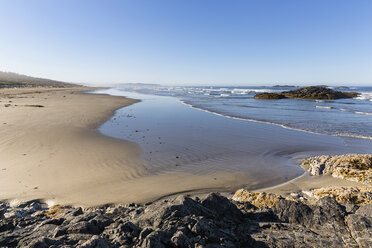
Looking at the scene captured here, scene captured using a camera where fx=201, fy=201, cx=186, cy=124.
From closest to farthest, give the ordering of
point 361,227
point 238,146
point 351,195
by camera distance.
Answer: point 361,227 < point 351,195 < point 238,146

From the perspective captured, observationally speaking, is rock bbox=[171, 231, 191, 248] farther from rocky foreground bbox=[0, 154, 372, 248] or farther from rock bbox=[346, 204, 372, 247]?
rock bbox=[346, 204, 372, 247]

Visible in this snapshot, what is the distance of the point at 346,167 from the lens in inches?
273

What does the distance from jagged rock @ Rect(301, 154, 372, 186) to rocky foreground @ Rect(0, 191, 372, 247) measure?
10.6ft

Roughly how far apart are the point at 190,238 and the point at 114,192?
3.88 metres

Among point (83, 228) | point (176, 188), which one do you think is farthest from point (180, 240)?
point (176, 188)

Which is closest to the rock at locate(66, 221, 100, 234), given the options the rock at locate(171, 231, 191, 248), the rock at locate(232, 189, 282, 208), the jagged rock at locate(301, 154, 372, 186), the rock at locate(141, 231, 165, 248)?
the rock at locate(141, 231, 165, 248)

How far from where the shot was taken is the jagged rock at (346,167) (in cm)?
655

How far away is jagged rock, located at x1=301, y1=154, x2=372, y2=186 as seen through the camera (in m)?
6.55

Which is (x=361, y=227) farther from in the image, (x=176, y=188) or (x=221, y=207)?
(x=176, y=188)

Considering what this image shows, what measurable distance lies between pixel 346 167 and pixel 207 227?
6.58 metres

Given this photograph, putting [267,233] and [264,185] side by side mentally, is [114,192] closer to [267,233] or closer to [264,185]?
[267,233]

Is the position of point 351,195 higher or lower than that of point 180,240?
lower

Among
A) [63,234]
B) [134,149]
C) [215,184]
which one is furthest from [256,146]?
[63,234]

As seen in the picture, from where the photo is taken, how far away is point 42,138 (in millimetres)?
10977
